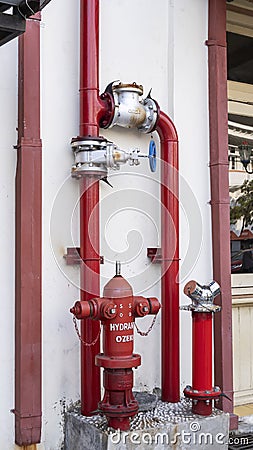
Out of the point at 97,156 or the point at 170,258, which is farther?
the point at 170,258

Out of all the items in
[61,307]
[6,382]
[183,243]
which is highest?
[183,243]

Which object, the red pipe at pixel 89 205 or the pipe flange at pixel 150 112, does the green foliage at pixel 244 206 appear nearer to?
the pipe flange at pixel 150 112

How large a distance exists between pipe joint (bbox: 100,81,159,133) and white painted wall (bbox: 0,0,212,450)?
0.60ft

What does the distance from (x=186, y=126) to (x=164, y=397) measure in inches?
67.1

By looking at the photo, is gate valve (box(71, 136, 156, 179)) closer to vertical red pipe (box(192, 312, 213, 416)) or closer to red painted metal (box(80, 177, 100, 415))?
red painted metal (box(80, 177, 100, 415))

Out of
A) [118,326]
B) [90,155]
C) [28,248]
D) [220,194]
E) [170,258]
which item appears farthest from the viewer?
[220,194]

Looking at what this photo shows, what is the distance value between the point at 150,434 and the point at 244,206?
2.22m

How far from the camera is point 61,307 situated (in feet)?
11.5

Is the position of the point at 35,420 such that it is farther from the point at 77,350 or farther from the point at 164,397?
the point at 164,397

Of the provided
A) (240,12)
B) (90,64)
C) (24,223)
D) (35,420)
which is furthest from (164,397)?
(240,12)

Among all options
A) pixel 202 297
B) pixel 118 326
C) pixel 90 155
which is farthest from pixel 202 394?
pixel 90 155

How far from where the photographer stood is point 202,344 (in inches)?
Result: 138

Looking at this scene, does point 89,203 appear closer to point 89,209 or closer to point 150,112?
point 89,209

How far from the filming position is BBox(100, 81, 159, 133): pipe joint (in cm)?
357
